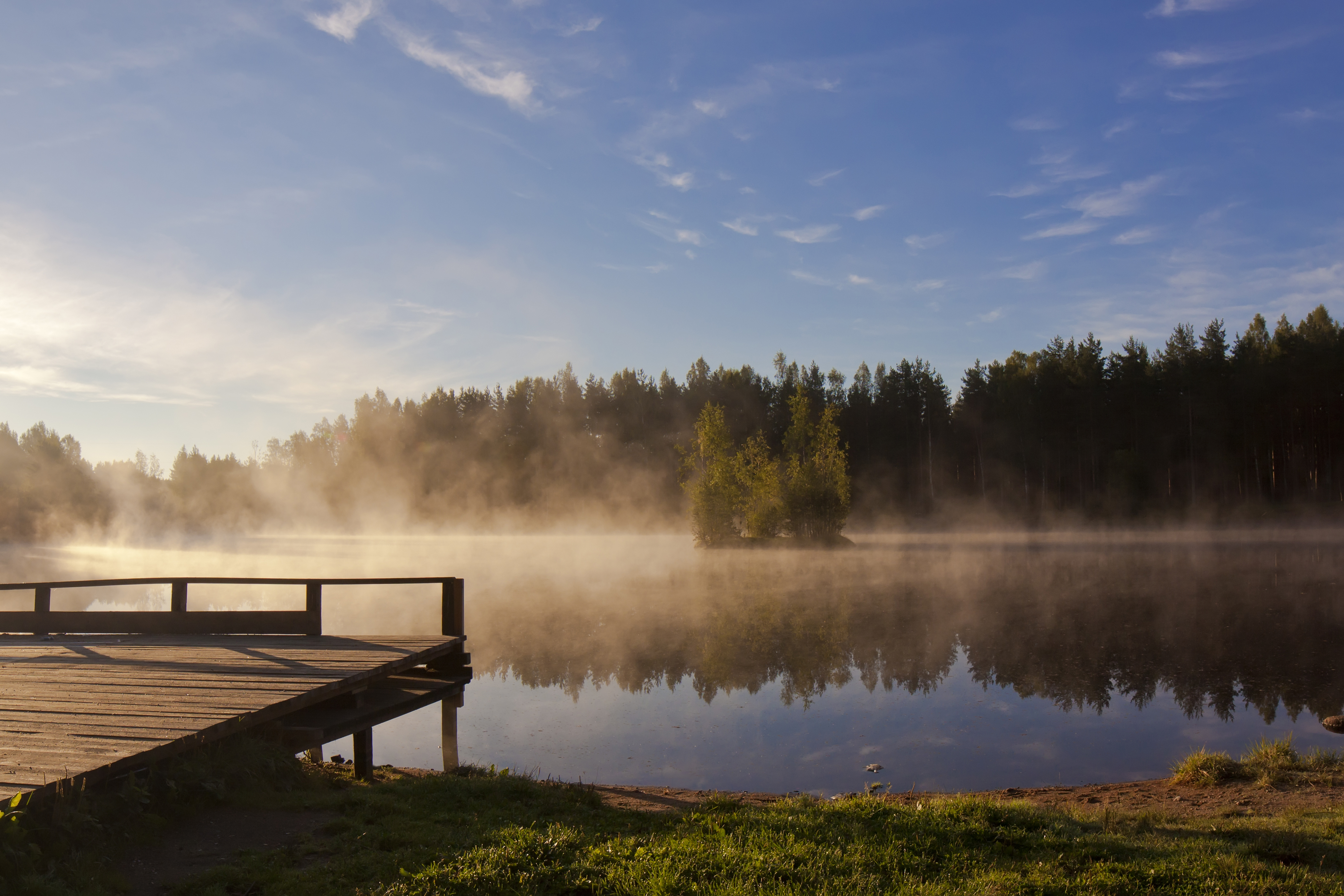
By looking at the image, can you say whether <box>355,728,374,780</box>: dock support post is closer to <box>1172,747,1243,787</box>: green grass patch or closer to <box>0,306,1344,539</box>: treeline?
<box>1172,747,1243,787</box>: green grass patch

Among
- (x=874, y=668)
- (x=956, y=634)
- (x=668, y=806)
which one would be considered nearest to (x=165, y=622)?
(x=668, y=806)

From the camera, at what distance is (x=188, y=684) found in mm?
8211

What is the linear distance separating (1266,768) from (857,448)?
2819 inches

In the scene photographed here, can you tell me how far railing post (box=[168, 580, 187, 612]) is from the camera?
11953 millimetres

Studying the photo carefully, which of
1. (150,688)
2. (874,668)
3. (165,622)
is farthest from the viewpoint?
(874,668)

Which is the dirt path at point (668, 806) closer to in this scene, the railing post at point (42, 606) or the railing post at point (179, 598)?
the railing post at point (179, 598)

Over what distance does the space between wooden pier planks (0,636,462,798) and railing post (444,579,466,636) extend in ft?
0.76

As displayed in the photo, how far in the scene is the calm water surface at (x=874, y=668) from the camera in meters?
11.5

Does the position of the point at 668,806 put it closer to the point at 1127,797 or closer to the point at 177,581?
the point at 1127,797

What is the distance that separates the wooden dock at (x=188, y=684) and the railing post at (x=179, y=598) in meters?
0.04

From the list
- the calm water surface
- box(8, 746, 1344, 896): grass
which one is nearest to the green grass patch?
the calm water surface

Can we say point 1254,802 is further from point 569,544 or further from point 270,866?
point 569,544

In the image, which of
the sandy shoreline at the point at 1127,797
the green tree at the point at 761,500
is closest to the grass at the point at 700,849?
the sandy shoreline at the point at 1127,797

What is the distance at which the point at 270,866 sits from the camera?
5289 mm
